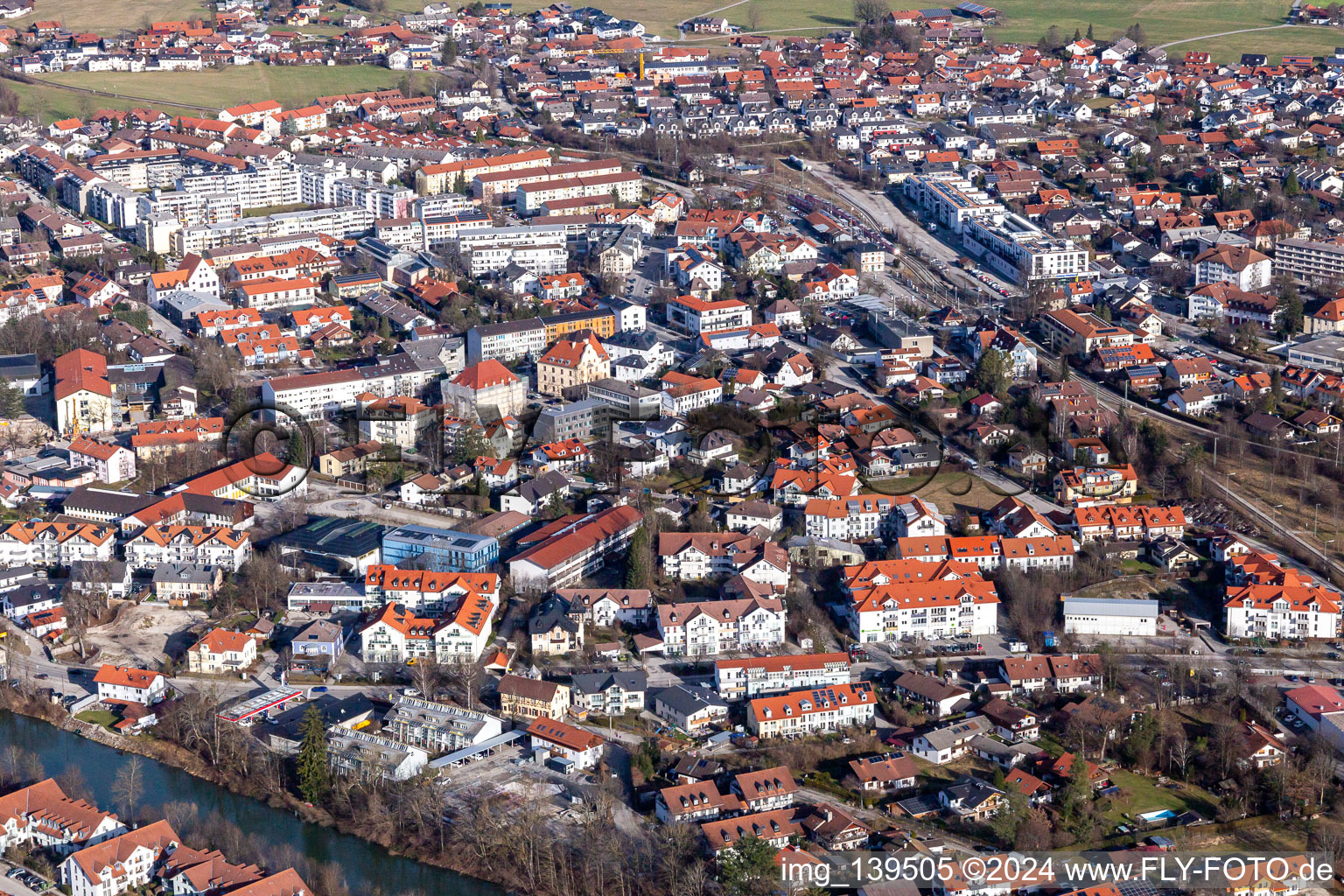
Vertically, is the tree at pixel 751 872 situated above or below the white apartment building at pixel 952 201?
below

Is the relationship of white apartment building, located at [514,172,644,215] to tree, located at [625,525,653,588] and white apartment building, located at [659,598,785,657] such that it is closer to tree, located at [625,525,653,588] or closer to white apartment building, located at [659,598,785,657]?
tree, located at [625,525,653,588]

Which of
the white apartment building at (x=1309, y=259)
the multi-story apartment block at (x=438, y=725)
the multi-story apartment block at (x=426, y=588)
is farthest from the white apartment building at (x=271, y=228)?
the multi-story apartment block at (x=438, y=725)

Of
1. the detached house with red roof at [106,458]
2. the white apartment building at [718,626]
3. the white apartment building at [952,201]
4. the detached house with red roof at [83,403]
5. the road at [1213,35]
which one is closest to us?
the white apartment building at [718,626]

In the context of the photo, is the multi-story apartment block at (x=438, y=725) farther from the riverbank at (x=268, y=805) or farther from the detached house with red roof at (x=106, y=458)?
the detached house with red roof at (x=106, y=458)

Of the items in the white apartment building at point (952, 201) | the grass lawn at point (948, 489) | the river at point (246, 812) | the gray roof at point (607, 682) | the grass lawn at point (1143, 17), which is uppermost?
the grass lawn at point (1143, 17)

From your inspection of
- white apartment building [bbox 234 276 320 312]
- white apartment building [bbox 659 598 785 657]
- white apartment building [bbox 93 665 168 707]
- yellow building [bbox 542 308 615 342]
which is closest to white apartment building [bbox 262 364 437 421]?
yellow building [bbox 542 308 615 342]

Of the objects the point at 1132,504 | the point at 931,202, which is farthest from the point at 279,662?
the point at 931,202

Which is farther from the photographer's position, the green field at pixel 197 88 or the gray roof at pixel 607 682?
the green field at pixel 197 88
